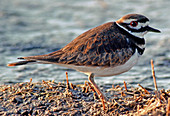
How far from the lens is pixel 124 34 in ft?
17.7

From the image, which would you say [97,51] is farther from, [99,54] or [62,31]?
[62,31]

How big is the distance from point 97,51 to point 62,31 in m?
4.86

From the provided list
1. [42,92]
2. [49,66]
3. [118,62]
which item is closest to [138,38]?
[118,62]

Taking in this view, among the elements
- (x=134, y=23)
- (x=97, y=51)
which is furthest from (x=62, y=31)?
(x=97, y=51)

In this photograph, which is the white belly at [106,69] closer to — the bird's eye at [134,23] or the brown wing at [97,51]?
the brown wing at [97,51]

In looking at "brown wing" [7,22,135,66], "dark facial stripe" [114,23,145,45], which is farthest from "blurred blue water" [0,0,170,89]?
"brown wing" [7,22,135,66]

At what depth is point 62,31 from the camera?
9891 mm

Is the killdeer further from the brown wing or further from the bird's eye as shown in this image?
the bird's eye

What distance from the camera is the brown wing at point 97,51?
5.13 m

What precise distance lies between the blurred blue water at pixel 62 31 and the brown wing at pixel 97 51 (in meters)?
1.82

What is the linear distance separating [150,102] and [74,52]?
1.46m

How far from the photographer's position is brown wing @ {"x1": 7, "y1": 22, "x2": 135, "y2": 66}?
513 centimetres

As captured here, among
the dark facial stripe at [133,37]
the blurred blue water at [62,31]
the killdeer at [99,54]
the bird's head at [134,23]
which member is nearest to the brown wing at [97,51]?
the killdeer at [99,54]

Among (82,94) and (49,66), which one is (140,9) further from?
(82,94)
